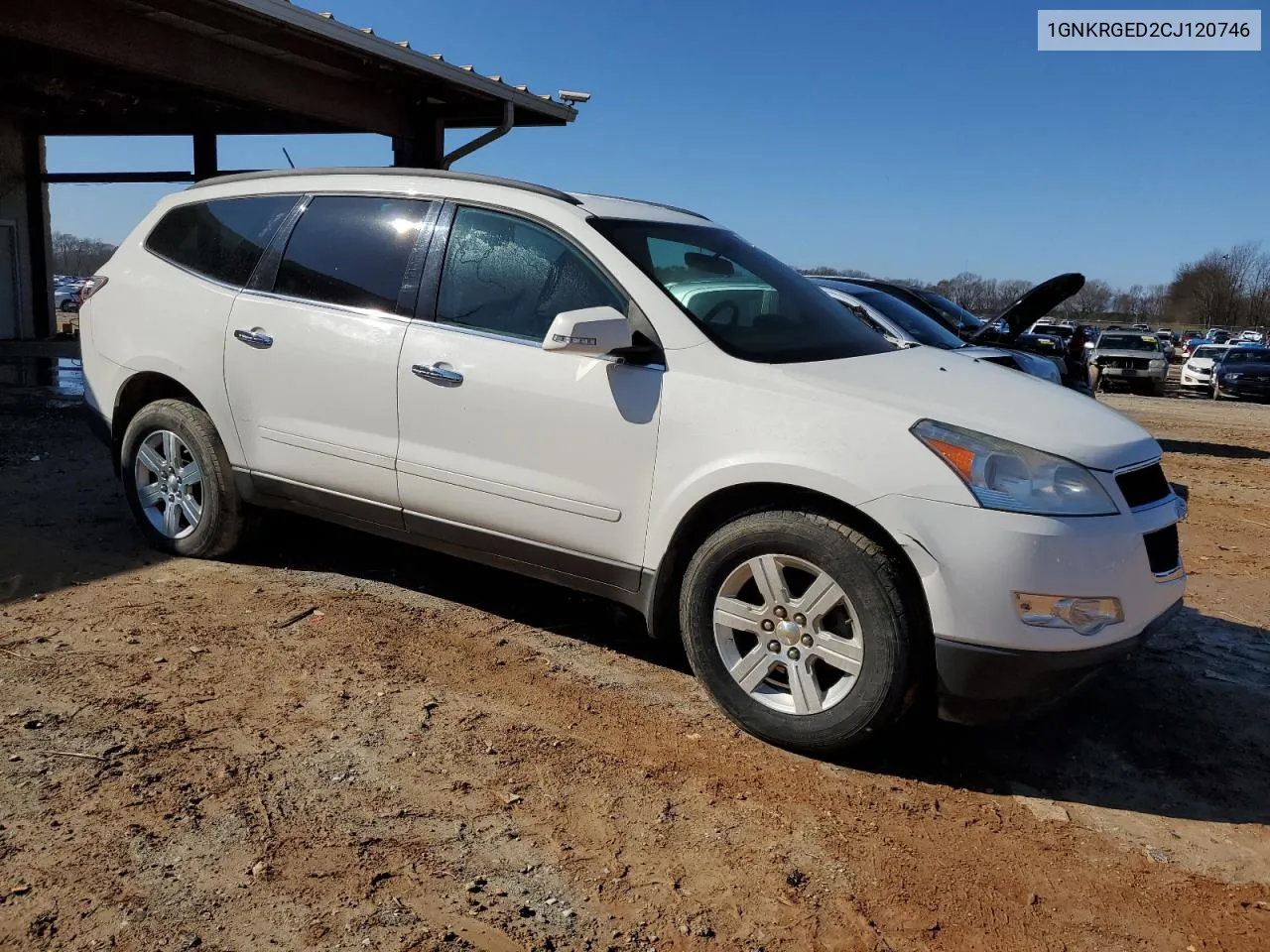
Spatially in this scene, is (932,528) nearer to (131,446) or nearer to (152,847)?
(152,847)

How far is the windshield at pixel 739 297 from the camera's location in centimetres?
357

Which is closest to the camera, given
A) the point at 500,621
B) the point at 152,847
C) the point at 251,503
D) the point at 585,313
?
the point at 152,847

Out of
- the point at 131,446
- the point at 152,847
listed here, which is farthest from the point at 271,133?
→ the point at 152,847

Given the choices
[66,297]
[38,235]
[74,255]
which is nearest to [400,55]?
[38,235]

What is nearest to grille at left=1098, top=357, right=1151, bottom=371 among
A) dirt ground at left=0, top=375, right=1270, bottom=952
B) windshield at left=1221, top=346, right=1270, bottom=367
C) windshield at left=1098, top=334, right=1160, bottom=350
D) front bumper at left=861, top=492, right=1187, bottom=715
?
windshield at left=1098, top=334, right=1160, bottom=350

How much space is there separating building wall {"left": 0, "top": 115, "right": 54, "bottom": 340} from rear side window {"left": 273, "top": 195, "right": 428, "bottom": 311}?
1602 cm

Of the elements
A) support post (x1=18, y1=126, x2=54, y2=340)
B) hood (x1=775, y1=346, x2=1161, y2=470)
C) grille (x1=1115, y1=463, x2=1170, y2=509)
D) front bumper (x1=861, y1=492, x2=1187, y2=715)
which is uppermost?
support post (x1=18, y1=126, x2=54, y2=340)

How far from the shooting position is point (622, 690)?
12.1ft

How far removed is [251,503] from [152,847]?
7.79ft

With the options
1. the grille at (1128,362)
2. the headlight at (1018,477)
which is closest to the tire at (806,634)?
the headlight at (1018,477)

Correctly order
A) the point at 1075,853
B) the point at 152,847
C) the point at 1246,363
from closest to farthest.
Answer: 1. the point at 152,847
2. the point at 1075,853
3. the point at 1246,363

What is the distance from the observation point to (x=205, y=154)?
1435 cm

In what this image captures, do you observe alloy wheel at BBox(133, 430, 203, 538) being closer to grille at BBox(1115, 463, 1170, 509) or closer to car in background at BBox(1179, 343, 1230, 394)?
grille at BBox(1115, 463, 1170, 509)

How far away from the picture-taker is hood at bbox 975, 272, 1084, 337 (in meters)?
7.18
